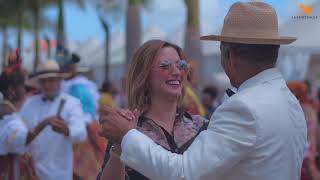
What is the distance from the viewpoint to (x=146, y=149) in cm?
230

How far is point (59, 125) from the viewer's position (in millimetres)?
5551

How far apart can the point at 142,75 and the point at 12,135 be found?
7.01ft

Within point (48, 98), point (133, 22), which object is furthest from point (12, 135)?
point (133, 22)

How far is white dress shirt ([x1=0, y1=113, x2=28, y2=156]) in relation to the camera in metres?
5.15

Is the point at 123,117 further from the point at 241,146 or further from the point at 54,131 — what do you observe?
the point at 54,131

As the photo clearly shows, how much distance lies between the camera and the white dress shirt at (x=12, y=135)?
5148 mm

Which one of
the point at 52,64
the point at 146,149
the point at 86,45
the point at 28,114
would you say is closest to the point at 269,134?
the point at 146,149

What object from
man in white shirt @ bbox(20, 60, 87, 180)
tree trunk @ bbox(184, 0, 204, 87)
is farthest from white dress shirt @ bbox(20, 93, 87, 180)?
tree trunk @ bbox(184, 0, 204, 87)

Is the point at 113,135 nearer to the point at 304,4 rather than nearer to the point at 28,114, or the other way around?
the point at 304,4

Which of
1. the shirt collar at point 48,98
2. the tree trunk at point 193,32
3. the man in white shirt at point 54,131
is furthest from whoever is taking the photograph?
the tree trunk at point 193,32

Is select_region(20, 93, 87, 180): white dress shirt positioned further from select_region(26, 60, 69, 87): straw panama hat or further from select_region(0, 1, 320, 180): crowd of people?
select_region(26, 60, 69, 87): straw panama hat

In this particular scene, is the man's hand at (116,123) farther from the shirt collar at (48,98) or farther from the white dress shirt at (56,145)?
the shirt collar at (48,98)

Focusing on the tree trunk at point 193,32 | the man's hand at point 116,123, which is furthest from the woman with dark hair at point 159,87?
the tree trunk at point 193,32

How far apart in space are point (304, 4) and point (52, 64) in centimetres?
404
